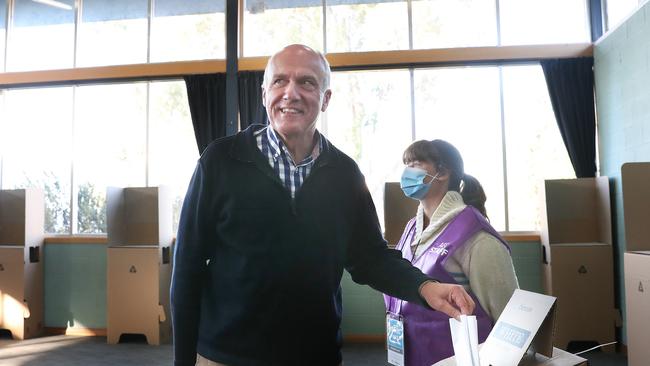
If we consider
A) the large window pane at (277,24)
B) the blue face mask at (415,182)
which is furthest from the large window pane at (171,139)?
the blue face mask at (415,182)

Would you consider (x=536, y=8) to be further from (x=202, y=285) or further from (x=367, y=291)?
(x=202, y=285)

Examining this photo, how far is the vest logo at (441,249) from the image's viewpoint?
1531 mm

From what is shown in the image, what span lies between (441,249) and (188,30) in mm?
4645

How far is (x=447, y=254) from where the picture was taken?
1.52 meters

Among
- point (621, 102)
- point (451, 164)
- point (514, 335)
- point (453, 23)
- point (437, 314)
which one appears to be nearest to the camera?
point (514, 335)

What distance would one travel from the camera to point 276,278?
105cm

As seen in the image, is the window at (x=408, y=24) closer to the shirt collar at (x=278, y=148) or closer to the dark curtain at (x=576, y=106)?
the dark curtain at (x=576, y=106)

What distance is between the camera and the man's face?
1.10m

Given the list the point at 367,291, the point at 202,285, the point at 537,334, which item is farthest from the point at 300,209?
the point at 367,291

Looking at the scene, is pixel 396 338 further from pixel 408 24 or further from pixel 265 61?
pixel 408 24

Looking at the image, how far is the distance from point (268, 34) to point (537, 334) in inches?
187

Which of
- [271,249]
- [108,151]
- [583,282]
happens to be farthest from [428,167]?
[108,151]

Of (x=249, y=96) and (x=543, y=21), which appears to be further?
(x=249, y=96)

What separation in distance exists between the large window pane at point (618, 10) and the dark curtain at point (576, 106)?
39 cm
